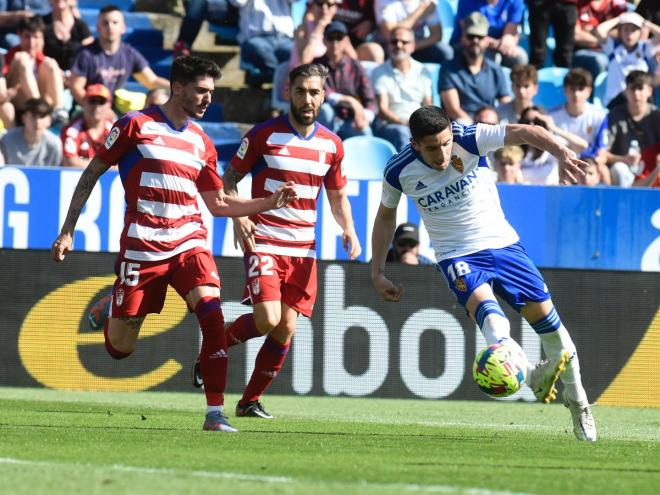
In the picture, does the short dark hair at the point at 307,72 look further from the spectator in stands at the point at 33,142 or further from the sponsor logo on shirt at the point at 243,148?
the spectator in stands at the point at 33,142

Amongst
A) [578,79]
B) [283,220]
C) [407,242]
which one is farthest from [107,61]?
[283,220]

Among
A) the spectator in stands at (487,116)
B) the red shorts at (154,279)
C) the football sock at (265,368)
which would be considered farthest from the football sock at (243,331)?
the spectator in stands at (487,116)

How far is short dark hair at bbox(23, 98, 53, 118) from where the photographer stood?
14.9 meters

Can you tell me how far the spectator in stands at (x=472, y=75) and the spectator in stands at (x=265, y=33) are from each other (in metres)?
2.18

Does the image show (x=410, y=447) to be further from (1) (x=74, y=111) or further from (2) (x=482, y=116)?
(1) (x=74, y=111)

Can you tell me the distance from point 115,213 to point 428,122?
6149mm

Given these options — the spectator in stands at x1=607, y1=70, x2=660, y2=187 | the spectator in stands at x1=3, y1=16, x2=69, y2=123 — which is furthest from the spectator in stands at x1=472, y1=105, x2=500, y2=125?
the spectator in stands at x1=3, y1=16, x2=69, y2=123

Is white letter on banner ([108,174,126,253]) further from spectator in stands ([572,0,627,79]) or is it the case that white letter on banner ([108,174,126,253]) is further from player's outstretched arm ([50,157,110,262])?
spectator in stands ([572,0,627,79])

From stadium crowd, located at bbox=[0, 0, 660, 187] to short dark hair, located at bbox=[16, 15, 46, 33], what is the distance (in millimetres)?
39

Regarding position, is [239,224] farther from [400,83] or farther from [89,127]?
[400,83]

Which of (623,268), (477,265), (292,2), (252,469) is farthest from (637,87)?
(252,469)

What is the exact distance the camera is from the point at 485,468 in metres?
6.57

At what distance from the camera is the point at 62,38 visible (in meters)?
17.4

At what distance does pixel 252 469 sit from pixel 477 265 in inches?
112
